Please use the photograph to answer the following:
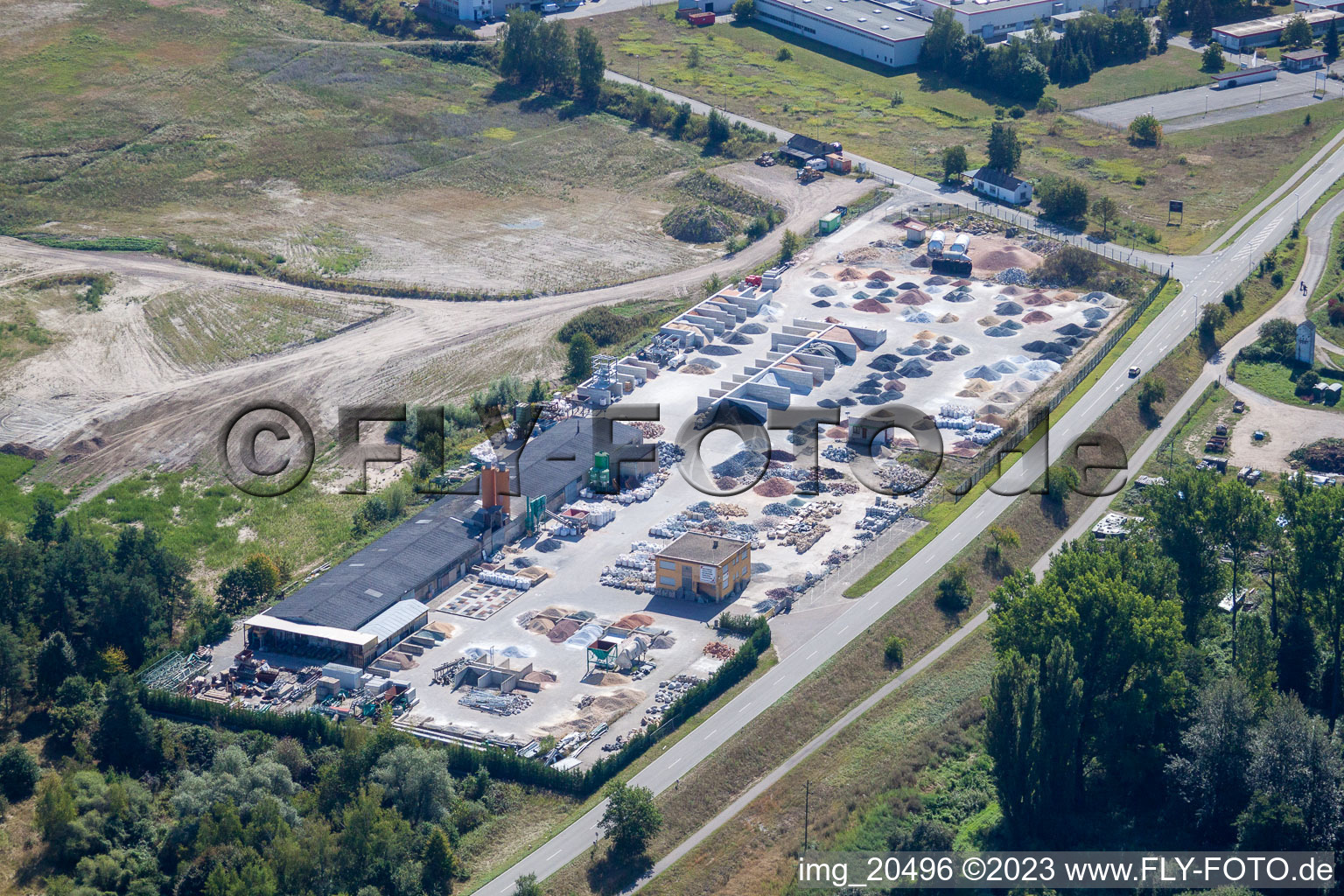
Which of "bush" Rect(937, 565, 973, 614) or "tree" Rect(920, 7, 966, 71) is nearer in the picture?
"bush" Rect(937, 565, 973, 614)

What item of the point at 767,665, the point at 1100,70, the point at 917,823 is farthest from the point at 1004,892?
the point at 1100,70

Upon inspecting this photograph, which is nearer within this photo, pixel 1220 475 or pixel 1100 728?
pixel 1100 728

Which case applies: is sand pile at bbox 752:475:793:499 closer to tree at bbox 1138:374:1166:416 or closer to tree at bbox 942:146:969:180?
tree at bbox 1138:374:1166:416

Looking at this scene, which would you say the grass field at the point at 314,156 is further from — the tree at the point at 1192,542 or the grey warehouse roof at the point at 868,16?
the tree at the point at 1192,542

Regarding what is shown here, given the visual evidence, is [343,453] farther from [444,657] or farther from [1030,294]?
[1030,294]

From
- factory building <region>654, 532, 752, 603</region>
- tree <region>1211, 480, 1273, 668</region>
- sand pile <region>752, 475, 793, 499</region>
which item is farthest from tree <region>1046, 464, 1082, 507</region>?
factory building <region>654, 532, 752, 603</region>

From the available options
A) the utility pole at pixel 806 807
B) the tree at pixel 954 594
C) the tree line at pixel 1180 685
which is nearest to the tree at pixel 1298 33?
the tree line at pixel 1180 685

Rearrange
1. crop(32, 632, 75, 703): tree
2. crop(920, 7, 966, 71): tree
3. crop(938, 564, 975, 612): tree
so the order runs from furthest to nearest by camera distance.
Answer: crop(920, 7, 966, 71): tree < crop(938, 564, 975, 612): tree < crop(32, 632, 75, 703): tree
